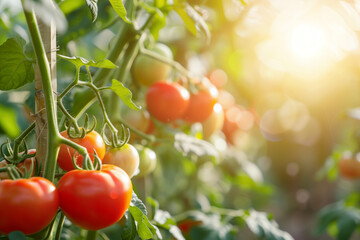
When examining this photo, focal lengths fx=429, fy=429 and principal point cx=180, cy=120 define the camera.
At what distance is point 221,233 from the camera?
3.64 ft

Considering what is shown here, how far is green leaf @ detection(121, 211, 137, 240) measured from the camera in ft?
2.27

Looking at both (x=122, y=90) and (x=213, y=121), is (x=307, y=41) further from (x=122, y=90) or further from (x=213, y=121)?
(x=122, y=90)

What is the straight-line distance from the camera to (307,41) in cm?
193

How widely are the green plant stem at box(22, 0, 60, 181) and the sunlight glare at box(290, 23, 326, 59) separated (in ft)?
4.85

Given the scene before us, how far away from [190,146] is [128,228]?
1.19ft

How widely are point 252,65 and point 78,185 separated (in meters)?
1.66

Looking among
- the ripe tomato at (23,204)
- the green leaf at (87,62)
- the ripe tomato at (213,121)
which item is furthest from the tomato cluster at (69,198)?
the ripe tomato at (213,121)

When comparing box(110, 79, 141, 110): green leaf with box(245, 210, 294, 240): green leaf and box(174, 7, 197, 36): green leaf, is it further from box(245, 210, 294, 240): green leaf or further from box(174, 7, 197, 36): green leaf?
box(245, 210, 294, 240): green leaf

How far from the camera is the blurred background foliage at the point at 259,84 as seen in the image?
113 cm

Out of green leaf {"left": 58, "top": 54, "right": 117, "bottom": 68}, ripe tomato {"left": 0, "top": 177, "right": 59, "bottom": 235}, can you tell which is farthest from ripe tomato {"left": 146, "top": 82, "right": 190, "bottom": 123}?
ripe tomato {"left": 0, "top": 177, "right": 59, "bottom": 235}

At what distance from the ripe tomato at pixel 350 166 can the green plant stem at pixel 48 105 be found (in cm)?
155

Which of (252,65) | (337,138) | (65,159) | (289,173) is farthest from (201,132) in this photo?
(337,138)

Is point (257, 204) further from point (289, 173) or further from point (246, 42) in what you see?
point (246, 42)

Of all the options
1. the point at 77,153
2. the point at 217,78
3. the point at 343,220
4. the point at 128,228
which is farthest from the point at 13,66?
the point at 343,220
